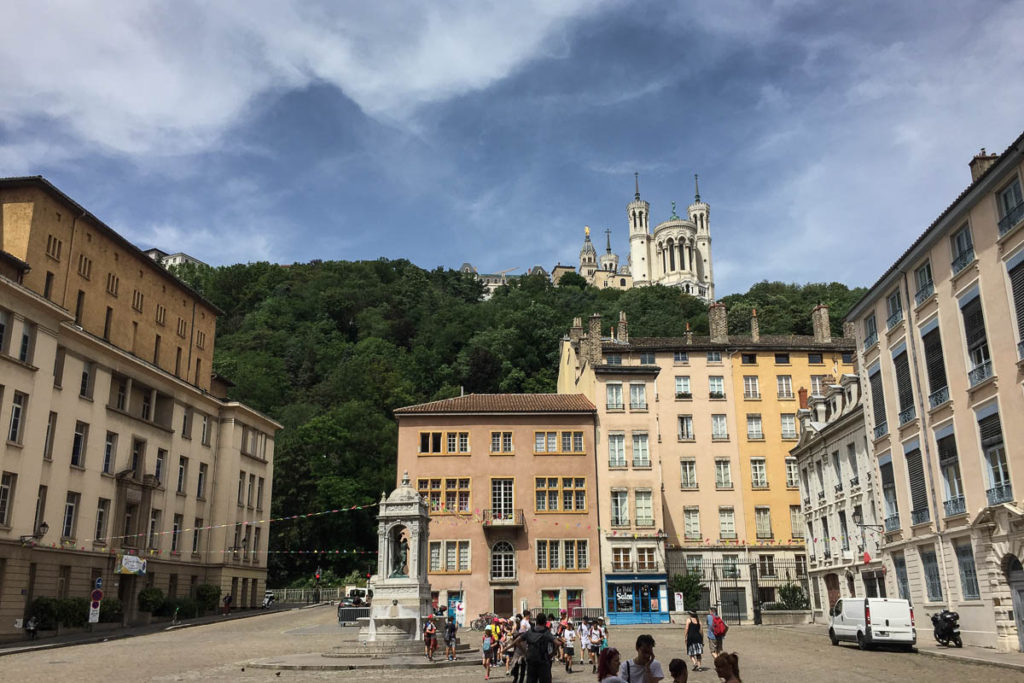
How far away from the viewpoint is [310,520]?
2635 inches

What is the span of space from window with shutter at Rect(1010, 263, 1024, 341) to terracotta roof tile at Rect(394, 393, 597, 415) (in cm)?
2718

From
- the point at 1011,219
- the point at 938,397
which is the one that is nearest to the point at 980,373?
the point at 938,397

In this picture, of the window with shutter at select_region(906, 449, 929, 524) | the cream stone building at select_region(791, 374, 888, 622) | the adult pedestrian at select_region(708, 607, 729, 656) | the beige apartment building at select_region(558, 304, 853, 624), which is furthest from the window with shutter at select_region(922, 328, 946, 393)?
the beige apartment building at select_region(558, 304, 853, 624)

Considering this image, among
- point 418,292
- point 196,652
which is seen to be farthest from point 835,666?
point 418,292

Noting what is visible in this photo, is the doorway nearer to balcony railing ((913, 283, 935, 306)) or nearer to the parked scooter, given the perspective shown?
the parked scooter

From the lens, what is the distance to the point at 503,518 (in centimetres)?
4656

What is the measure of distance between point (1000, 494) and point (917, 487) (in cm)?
543

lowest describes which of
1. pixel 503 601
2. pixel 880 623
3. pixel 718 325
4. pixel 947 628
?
pixel 947 628

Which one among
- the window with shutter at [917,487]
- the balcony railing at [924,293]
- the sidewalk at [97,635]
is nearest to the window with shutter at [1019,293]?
the balcony railing at [924,293]

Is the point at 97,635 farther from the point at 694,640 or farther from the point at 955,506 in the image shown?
the point at 955,506

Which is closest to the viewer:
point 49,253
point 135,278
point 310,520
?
point 49,253

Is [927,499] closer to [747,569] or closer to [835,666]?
[835,666]

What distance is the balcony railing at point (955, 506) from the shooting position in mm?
26562

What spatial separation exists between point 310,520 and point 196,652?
40489mm
